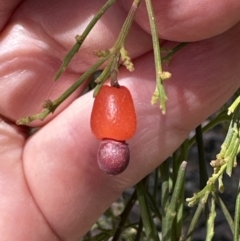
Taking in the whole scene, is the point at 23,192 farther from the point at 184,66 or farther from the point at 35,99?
the point at 184,66

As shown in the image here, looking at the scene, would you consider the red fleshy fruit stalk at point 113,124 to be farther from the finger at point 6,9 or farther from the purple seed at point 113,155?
the finger at point 6,9

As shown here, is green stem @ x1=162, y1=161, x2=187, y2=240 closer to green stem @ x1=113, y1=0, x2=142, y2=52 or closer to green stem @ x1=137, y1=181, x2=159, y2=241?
green stem @ x1=137, y1=181, x2=159, y2=241

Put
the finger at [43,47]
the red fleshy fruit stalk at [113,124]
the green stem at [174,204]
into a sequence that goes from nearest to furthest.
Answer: the red fleshy fruit stalk at [113,124] → the green stem at [174,204] → the finger at [43,47]

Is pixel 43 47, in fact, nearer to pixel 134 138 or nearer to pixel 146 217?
pixel 134 138

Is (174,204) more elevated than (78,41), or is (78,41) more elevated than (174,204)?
(78,41)

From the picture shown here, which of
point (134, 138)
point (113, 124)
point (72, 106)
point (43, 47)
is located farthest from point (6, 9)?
point (113, 124)

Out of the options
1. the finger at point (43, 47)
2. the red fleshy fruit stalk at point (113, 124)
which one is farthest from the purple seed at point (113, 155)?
the finger at point (43, 47)

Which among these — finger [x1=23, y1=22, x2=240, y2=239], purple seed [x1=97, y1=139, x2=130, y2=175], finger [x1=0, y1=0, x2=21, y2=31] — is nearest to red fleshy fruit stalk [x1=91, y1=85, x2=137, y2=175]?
purple seed [x1=97, y1=139, x2=130, y2=175]
